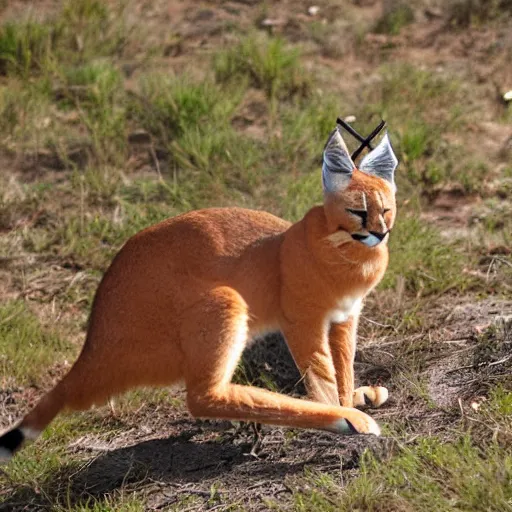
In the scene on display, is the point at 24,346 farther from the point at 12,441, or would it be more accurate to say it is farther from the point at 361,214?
the point at 361,214

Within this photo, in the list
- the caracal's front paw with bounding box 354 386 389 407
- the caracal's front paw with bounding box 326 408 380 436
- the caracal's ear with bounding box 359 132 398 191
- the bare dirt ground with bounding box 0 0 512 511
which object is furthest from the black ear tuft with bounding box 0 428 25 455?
the caracal's ear with bounding box 359 132 398 191

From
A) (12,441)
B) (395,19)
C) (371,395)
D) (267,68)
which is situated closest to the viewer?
(12,441)

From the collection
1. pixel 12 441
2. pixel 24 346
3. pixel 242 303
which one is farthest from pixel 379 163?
pixel 24 346

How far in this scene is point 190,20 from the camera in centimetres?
859

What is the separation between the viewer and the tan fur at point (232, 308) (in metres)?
3.83

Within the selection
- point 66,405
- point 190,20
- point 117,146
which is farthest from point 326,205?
point 190,20

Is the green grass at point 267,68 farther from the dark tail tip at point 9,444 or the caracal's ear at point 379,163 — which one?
the dark tail tip at point 9,444

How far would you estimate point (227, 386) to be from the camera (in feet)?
12.7

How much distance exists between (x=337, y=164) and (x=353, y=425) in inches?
38.9

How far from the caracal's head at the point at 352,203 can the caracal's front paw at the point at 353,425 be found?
2.07 ft

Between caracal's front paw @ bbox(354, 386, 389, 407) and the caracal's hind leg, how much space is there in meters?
0.43

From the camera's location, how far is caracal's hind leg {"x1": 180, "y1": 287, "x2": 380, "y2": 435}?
12.5 feet

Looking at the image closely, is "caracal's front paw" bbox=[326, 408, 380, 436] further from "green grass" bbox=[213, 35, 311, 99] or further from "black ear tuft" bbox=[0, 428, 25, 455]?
"green grass" bbox=[213, 35, 311, 99]

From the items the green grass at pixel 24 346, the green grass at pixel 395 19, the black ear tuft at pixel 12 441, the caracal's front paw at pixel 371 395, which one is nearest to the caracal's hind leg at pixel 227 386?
the caracal's front paw at pixel 371 395
